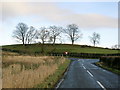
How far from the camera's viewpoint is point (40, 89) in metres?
12.5

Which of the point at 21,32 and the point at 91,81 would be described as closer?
the point at 91,81

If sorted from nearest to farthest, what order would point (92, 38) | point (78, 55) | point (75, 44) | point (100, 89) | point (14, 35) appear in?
point (100, 89) → point (78, 55) → point (14, 35) → point (75, 44) → point (92, 38)

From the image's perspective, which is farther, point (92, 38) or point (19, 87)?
point (92, 38)

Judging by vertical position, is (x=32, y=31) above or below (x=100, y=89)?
above

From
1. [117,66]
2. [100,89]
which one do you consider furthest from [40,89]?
[117,66]

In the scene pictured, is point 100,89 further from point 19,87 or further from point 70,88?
point 19,87

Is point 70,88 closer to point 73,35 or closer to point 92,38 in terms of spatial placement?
point 73,35

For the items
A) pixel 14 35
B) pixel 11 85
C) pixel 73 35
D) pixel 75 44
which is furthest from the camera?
pixel 75 44

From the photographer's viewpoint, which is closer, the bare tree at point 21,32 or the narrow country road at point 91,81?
the narrow country road at point 91,81

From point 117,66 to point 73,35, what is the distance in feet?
324

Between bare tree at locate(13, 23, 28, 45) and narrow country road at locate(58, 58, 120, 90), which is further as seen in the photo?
bare tree at locate(13, 23, 28, 45)

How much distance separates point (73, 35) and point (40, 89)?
391ft

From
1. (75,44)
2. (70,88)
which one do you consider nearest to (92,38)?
(75,44)

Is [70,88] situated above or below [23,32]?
below
